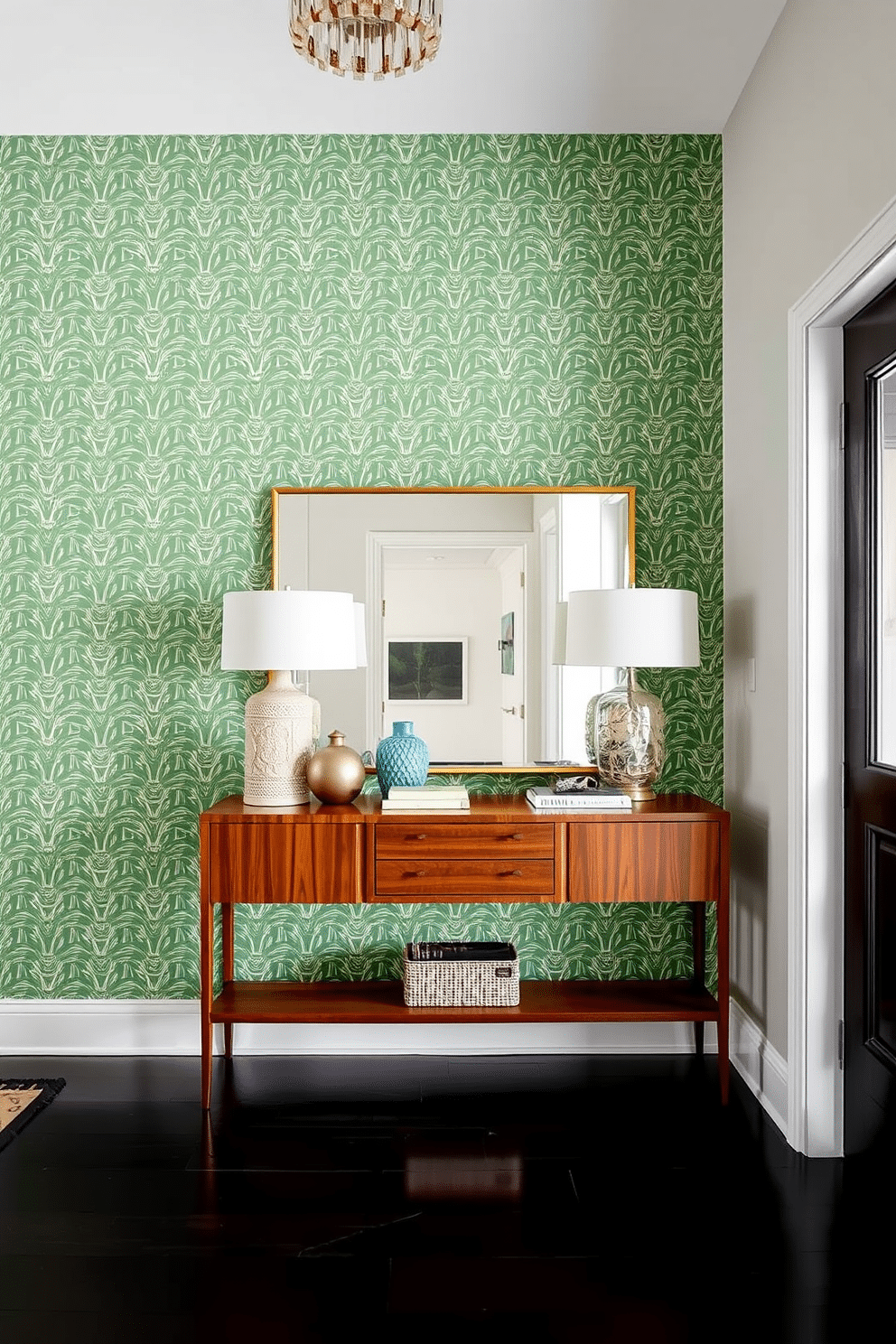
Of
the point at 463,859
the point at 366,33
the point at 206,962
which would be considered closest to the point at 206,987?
the point at 206,962

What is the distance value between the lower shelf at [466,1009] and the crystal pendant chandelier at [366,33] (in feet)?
7.51

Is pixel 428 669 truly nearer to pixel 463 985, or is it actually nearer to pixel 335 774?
pixel 335 774

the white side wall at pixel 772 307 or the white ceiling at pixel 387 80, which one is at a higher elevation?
the white ceiling at pixel 387 80

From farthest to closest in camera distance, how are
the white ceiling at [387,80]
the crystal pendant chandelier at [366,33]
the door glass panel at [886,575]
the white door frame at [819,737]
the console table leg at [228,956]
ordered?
the console table leg at [228,956], the white ceiling at [387,80], the white door frame at [819,737], the door glass panel at [886,575], the crystal pendant chandelier at [366,33]

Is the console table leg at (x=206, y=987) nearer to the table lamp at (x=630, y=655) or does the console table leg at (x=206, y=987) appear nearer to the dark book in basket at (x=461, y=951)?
the dark book in basket at (x=461, y=951)

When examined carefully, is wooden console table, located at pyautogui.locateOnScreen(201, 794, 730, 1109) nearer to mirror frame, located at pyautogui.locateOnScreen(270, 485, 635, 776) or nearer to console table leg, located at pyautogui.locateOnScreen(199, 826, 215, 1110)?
console table leg, located at pyautogui.locateOnScreen(199, 826, 215, 1110)

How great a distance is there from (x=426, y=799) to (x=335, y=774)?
10.4 inches

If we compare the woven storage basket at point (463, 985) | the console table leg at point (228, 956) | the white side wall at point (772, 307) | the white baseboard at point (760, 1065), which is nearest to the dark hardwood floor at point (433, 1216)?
the white baseboard at point (760, 1065)

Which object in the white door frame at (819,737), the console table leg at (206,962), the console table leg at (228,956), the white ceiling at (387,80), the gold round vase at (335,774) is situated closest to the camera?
the white door frame at (819,737)

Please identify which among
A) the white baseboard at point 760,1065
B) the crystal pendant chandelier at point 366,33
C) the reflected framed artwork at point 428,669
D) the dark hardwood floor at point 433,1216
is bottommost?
the dark hardwood floor at point 433,1216

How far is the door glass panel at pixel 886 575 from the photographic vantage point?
217cm

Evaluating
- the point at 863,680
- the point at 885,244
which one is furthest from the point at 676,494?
the point at 885,244

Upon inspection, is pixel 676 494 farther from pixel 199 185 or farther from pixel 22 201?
pixel 22 201

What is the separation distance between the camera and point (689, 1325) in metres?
1.78
